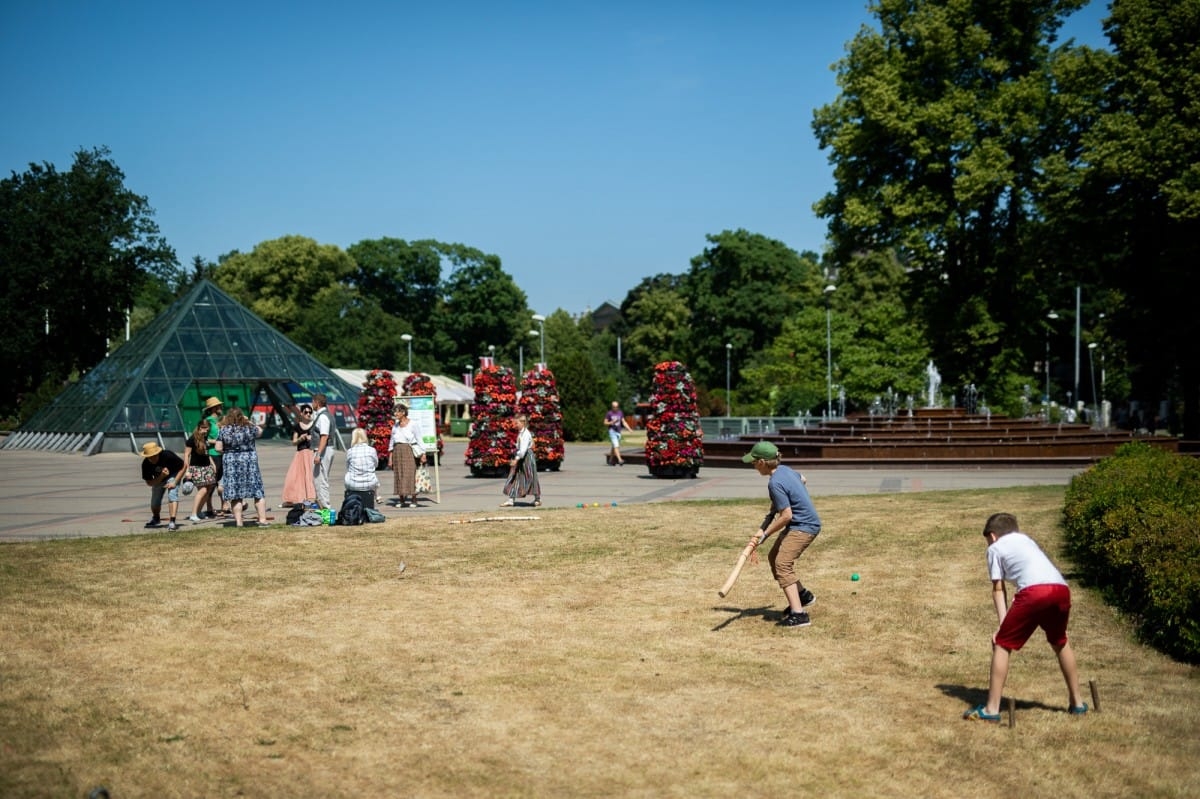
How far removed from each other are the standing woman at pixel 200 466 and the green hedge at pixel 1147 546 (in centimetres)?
1180

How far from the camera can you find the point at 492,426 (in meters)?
26.6

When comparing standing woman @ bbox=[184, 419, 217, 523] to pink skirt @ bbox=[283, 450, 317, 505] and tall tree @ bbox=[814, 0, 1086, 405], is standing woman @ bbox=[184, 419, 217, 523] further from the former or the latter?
tall tree @ bbox=[814, 0, 1086, 405]

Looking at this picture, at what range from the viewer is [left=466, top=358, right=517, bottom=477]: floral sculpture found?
2647cm

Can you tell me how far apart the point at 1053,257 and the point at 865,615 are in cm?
2722

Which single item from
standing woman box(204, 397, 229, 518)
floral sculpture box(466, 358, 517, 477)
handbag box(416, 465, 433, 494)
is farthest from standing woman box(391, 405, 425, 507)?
floral sculpture box(466, 358, 517, 477)

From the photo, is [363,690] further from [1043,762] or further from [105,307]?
[105,307]

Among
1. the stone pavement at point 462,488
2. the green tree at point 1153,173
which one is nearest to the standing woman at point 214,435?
the stone pavement at point 462,488

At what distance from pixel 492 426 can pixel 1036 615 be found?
820 inches

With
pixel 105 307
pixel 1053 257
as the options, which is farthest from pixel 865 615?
pixel 105 307

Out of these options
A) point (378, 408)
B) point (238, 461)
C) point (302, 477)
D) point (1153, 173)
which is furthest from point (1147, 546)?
point (1153, 173)

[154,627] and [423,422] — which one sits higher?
[423,422]

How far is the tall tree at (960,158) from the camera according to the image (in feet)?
113

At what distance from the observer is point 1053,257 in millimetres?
33344

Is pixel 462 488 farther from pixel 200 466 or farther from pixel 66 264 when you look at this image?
pixel 66 264
